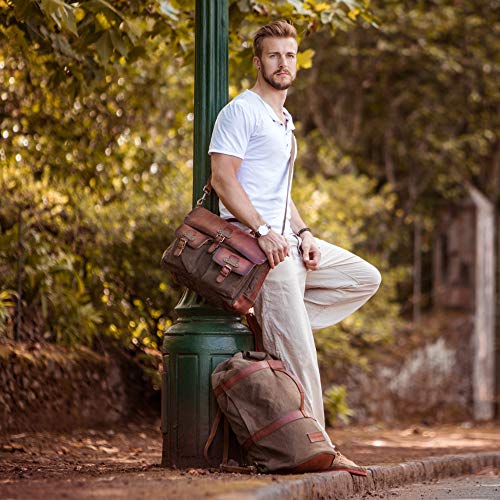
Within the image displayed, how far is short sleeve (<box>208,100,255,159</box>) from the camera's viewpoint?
5301 mm

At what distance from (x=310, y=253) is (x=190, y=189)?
389cm

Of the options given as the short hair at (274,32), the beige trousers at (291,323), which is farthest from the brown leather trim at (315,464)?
the short hair at (274,32)

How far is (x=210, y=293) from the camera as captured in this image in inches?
204

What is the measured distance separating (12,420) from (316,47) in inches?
323


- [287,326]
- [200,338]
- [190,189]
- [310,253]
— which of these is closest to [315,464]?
[287,326]

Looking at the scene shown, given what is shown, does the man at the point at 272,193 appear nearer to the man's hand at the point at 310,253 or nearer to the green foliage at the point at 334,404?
the man's hand at the point at 310,253

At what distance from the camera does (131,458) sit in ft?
21.2

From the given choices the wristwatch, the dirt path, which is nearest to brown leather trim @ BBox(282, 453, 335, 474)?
the dirt path

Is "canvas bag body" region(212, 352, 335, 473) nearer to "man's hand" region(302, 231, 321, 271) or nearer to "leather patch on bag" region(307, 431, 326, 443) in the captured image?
"leather patch on bag" region(307, 431, 326, 443)

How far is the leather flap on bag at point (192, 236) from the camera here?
5.18 m

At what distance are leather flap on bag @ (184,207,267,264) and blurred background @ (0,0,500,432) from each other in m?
1.34

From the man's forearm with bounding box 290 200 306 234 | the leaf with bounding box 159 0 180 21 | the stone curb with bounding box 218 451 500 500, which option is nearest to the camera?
the stone curb with bounding box 218 451 500 500

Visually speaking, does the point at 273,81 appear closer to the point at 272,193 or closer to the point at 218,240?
the point at 272,193

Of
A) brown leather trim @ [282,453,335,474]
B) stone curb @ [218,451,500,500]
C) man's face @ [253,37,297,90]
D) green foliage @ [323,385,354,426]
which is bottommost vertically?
green foliage @ [323,385,354,426]
